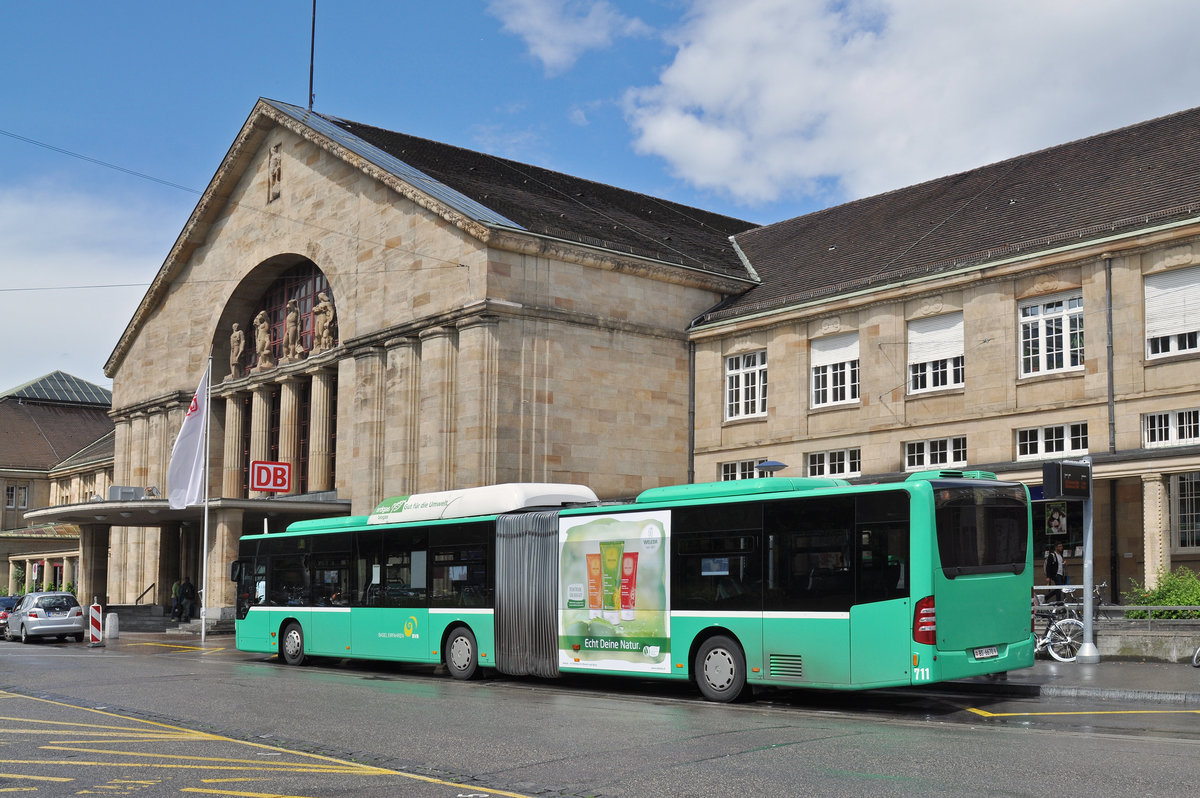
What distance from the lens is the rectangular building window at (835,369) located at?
105 ft

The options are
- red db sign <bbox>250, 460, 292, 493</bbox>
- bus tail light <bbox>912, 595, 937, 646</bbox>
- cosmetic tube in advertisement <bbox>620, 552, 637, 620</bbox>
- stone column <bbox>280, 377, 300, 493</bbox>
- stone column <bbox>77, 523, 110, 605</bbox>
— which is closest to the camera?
bus tail light <bbox>912, 595, 937, 646</bbox>

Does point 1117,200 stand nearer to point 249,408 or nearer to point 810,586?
point 810,586

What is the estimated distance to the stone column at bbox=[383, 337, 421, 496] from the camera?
34.8 metres

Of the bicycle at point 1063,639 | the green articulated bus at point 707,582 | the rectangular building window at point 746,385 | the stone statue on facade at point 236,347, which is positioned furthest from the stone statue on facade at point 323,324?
the bicycle at point 1063,639

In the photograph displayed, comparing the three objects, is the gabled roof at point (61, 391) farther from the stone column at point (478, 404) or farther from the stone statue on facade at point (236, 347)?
the stone column at point (478, 404)

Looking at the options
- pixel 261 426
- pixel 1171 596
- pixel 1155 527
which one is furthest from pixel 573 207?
pixel 1171 596

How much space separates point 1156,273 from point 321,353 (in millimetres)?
25476

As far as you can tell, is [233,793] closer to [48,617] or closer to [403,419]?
[403,419]

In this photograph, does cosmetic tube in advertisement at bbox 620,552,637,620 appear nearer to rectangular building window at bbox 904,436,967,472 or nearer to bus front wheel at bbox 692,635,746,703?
bus front wheel at bbox 692,635,746,703

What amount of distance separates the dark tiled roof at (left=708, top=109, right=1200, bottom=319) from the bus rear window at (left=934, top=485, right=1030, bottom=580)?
1227 centimetres

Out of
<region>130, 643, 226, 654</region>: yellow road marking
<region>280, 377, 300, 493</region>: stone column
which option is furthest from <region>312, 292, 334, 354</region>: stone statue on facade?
<region>130, 643, 226, 654</region>: yellow road marking

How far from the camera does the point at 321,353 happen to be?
134ft

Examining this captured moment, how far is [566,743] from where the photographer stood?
1195cm

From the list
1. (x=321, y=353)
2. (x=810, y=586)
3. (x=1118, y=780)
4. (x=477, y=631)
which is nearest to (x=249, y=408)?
(x=321, y=353)
